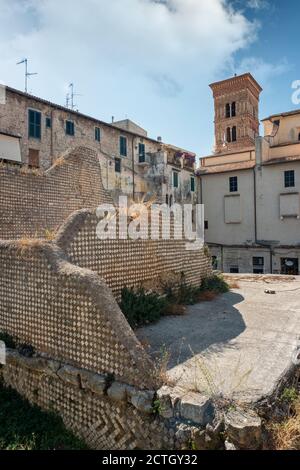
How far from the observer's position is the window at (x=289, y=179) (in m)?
24.6

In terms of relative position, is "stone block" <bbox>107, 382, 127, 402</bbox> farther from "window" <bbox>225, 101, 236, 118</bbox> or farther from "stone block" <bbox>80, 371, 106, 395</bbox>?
"window" <bbox>225, 101, 236, 118</bbox>

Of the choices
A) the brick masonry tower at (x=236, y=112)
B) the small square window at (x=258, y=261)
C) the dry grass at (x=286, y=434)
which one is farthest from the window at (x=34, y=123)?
the brick masonry tower at (x=236, y=112)

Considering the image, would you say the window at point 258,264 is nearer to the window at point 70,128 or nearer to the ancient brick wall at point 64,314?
the window at point 70,128

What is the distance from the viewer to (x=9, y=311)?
6320 millimetres

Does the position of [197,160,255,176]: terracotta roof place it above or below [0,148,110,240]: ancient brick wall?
above

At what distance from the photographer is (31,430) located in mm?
4902

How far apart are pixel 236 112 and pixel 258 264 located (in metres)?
25.8

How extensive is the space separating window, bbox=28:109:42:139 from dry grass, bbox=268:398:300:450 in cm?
1941

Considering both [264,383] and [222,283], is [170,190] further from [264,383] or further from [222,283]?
[264,383]

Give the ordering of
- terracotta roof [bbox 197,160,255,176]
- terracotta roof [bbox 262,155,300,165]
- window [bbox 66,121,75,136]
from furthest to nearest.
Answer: terracotta roof [bbox 197,160,255,176] < terracotta roof [bbox 262,155,300,165] < window [bbox 66,121,75,136]

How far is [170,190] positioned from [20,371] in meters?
23.1

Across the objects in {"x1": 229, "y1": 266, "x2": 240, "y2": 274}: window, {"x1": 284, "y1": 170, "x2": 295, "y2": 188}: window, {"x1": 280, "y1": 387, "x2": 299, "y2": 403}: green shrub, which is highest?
{"x1": 284, "y1": 170, "x2": 295, "y2": 188}: window

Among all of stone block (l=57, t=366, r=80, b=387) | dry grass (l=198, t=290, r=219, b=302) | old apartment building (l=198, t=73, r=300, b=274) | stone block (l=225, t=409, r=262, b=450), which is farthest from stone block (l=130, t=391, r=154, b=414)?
old apartment building (l=198, t=73, r=300, b=274)

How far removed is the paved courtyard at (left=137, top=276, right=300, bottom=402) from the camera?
4.22m
